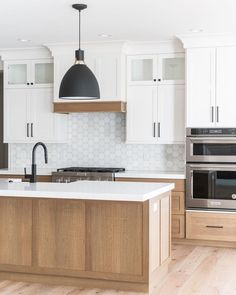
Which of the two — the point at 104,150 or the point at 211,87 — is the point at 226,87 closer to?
the point at 211,87

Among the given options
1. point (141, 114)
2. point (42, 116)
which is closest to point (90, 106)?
point (141, 114)

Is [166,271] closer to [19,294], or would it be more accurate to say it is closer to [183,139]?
[19,294]

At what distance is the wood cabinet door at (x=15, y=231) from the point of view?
15.3ft

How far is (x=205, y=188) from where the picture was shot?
6.52 metres

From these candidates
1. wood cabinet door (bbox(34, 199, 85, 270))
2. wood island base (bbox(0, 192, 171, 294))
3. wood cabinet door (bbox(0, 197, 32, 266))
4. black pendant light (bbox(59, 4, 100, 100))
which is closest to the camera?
wood island base (bbox(0, 192, 171, 294))

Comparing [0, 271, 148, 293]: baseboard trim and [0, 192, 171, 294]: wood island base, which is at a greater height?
[0, 192, 171, 294]: wood island base

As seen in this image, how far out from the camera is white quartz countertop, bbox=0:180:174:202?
4250 mm

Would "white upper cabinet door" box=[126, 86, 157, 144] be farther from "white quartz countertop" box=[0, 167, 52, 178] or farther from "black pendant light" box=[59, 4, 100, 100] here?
"black pendant light" box=[59, 4, 100, 100]

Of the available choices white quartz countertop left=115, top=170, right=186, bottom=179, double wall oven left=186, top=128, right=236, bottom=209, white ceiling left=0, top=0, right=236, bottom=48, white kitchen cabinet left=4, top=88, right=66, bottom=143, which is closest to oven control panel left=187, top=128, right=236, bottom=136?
double wall oven left=186, top=128, right=236, bottom=209

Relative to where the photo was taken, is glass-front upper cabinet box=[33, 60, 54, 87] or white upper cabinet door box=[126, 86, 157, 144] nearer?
white upper cabinet door box=[126, 86, 157, 144]

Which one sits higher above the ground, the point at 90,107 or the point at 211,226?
the point at 90,107

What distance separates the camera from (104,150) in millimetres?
7457

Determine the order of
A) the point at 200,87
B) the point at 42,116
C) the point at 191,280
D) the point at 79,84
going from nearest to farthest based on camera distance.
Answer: the point at 191,280 < the point at 79,84 < the point at 200,87 < the point at 42,116

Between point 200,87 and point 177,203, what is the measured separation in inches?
56.0
